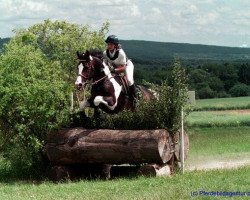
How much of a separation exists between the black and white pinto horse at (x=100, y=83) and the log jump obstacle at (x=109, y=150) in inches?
22.7

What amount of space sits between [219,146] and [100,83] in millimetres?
8041

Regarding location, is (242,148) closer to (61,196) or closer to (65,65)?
(65,65)

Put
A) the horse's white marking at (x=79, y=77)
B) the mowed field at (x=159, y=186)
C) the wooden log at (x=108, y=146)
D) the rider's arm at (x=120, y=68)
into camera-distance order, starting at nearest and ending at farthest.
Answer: the mowed field at (x=159, y=186), the wooden log at (x=108, y=146), the horse's white marking at (x=79, y=77), the rider's arm at (x=120, y=68)

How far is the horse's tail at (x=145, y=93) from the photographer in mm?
14436

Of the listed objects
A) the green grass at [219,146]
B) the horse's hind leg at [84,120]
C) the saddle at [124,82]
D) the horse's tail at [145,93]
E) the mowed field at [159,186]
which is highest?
the saddle at [124,82]

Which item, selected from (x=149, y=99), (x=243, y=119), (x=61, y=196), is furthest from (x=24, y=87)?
(x=243, y=119)

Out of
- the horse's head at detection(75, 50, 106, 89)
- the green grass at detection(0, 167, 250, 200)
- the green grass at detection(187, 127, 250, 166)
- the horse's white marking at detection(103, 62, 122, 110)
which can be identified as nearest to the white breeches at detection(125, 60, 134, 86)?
the horse's white marking at detection(103, 62, 122, 110)

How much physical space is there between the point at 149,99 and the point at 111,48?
1419 mm

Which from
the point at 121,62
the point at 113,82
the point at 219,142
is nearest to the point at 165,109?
the point at 113,82

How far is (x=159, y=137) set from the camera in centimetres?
1271

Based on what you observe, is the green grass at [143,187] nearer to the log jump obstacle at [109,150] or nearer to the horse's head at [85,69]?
the log jump obstacle at [109,150]

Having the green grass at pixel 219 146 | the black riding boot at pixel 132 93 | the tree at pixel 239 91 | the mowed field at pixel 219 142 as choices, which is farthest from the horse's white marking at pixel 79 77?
the tree at pixel 239 91

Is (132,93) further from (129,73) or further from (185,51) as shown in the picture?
(185,51)

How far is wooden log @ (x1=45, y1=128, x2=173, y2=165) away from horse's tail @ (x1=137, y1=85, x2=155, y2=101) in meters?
1.46
